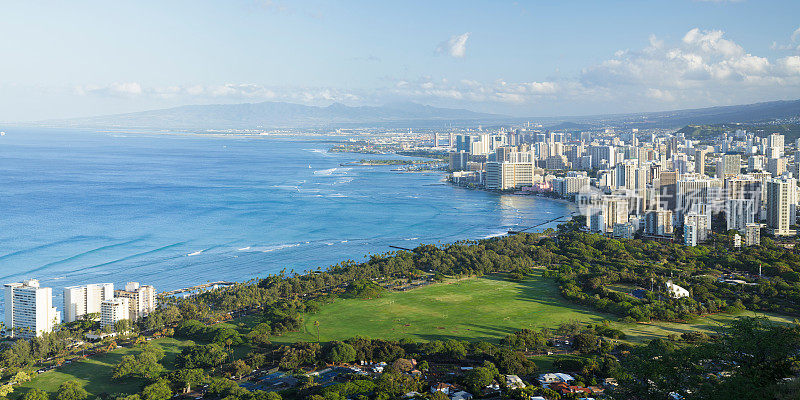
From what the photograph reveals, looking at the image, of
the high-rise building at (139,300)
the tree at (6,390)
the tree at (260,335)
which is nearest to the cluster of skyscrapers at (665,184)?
the tree at (260,335)

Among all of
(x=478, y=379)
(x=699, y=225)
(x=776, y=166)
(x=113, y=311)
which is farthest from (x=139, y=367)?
(x=776, y=166)

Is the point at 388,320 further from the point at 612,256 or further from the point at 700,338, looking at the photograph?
the point at 612,256

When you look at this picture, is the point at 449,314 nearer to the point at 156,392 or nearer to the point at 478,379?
the point at 478,379

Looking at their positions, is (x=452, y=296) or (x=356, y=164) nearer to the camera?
(x=452, y=296)

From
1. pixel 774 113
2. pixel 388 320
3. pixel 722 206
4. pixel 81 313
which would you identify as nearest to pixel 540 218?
pixel 722 206

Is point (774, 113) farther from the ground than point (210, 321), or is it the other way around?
point (774, 113)

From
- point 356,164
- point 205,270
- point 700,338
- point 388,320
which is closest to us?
point 700,338

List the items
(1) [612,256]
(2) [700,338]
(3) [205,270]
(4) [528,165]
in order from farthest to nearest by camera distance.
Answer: (4) [528,165]
(1) [612,256]
(3) [205,270]
(2) [700,338]
